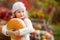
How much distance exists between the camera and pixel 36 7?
3.83 feet

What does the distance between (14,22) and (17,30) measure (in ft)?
0.12

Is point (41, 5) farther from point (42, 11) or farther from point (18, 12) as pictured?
point (18, 12)

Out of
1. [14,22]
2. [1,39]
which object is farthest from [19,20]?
[1,39]

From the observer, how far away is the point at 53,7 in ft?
4.00

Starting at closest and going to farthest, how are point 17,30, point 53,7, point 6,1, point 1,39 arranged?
point 17,30 → point 1,39 → point 6,1 → point 53,7

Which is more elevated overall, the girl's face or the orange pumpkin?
the girl's face

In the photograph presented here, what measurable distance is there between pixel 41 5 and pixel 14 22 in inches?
17.6

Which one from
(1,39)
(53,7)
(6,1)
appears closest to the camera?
(1,39)

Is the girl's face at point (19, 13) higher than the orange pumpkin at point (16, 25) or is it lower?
higher

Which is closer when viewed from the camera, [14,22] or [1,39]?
[14,22]

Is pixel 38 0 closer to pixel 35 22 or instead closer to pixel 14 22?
pixel 35 22

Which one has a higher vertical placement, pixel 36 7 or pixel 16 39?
pixel 36 7

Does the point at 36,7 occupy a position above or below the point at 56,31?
above

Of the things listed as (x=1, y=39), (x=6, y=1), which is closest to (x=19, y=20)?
(x=1, y=39)
